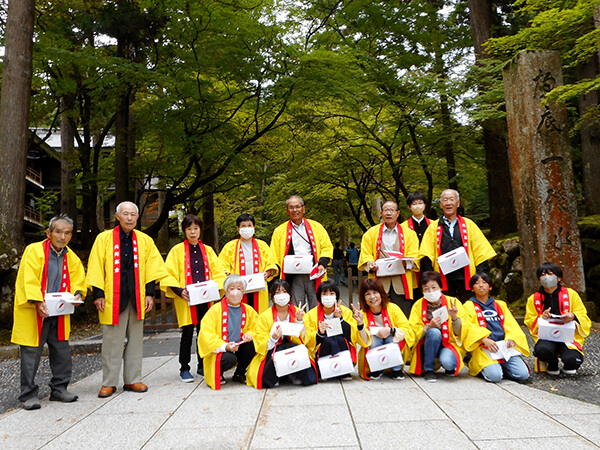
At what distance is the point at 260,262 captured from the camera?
5754 mm

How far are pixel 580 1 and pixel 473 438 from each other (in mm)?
6759

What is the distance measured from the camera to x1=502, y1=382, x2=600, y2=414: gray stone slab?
3631mm

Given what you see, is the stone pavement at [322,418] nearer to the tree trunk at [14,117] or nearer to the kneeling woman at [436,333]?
the kneeling woman at [436,333]

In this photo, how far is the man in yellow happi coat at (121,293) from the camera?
4.67m

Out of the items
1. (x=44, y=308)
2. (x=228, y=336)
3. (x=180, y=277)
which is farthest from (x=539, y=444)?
(x=44, y=308)

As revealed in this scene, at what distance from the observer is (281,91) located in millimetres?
10789

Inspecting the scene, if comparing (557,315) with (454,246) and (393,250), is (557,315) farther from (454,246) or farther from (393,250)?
(393,250)

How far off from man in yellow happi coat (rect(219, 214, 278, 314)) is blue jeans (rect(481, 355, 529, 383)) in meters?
2.68

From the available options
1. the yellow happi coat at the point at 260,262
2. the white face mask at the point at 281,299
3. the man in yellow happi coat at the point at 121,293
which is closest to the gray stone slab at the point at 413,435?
the white face mask at the point at 281,299

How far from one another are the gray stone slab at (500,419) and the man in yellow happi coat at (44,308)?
3.71m

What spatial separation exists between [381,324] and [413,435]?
1793 mm

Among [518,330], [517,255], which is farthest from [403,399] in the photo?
[517,255]

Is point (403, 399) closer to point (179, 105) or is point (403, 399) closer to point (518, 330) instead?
point (518, 330)

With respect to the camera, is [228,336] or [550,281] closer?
[550,281]
